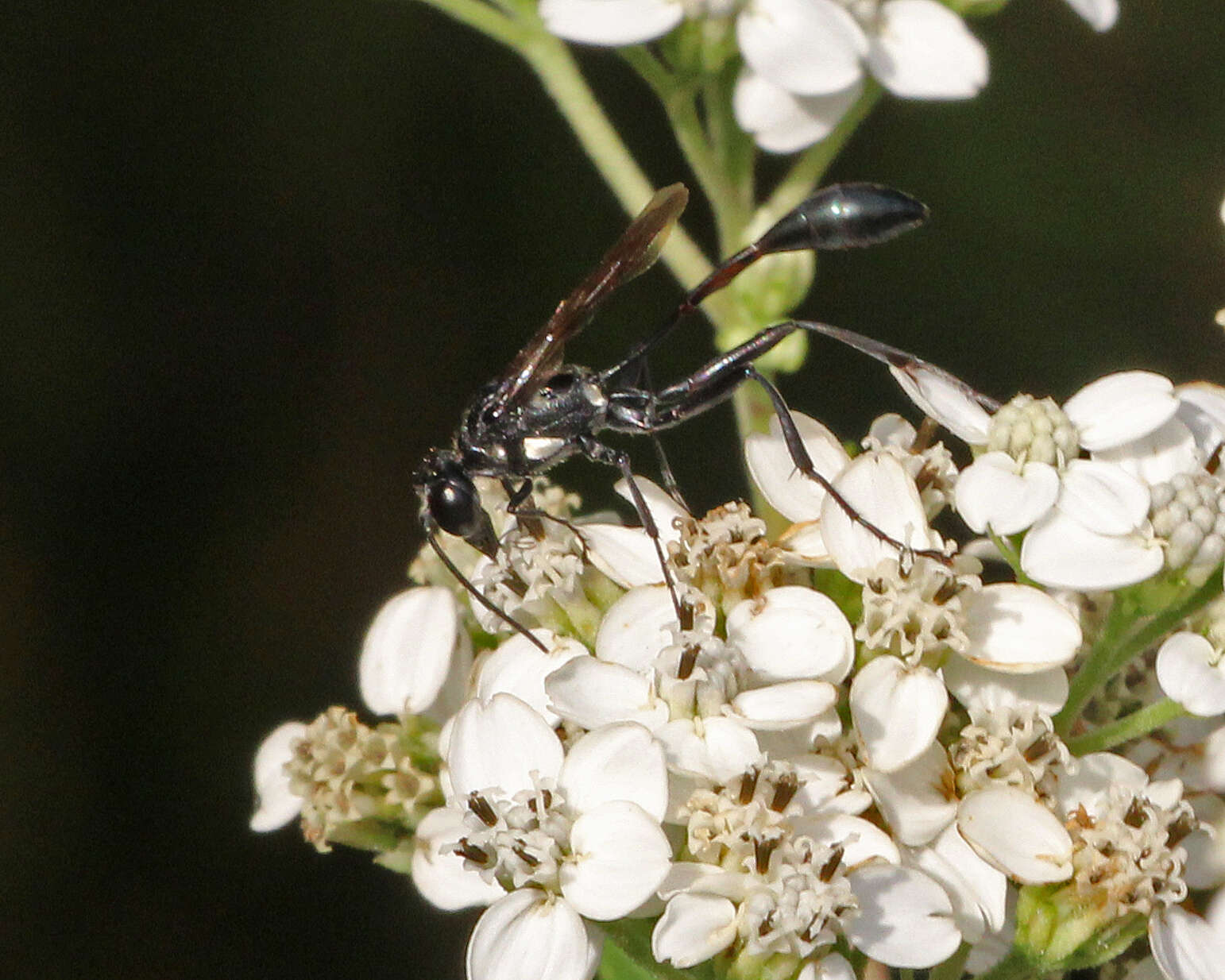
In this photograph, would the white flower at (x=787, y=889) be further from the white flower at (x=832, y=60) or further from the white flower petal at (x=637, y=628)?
the white flower at (x=832, y=60)

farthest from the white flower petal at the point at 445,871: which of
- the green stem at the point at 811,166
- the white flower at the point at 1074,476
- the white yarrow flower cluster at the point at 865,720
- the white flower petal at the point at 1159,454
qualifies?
the green stem at the point at 811,166

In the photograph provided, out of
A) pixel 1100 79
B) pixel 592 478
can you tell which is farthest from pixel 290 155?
pixel 1100 79

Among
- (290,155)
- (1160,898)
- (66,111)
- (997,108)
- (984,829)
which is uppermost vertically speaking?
(66,111)

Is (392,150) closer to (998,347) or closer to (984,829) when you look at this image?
(998,347)

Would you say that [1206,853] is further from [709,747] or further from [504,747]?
[504,747]

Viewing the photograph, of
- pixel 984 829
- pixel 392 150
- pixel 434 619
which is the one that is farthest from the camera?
pixel 392 150

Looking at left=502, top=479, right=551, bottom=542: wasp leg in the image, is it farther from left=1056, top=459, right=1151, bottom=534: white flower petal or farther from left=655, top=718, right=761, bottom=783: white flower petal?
left=1056, top=459, right=1151, bottom=534: white flower petal
